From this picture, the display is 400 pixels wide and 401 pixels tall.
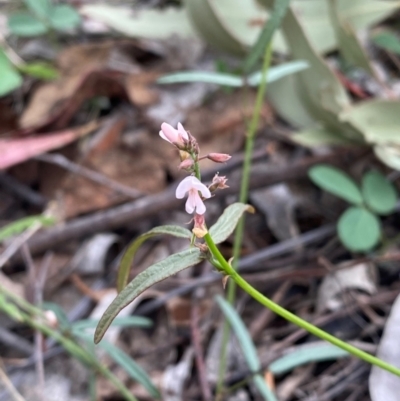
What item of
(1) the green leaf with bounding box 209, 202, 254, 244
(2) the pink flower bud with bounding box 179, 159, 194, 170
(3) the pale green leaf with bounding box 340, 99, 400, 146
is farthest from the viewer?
(3) the pale green leaf with bounding box 340, 99, 400, 146

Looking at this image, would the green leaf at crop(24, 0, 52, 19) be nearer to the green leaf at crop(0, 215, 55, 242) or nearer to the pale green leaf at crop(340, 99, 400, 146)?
the green leaf at crop(0, 215, 55, 242)

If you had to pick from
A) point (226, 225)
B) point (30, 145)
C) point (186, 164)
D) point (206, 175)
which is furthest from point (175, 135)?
point (30, 145)

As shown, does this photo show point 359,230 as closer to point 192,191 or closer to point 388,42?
point 388,42

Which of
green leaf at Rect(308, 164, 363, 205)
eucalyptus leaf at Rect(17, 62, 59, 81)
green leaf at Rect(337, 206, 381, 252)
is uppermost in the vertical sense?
eucalyptus leaf at Rect(17, 62, 59, 81)

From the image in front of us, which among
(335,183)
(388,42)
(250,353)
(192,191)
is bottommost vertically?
(250,353)

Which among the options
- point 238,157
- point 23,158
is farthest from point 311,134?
point 23,158

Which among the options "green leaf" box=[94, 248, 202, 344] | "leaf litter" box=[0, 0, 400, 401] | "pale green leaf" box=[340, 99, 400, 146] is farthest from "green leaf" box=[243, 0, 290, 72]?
"green leaf" box=[94, 248, 202, 344]

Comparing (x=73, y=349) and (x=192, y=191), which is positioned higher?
(x=192, y=191)
